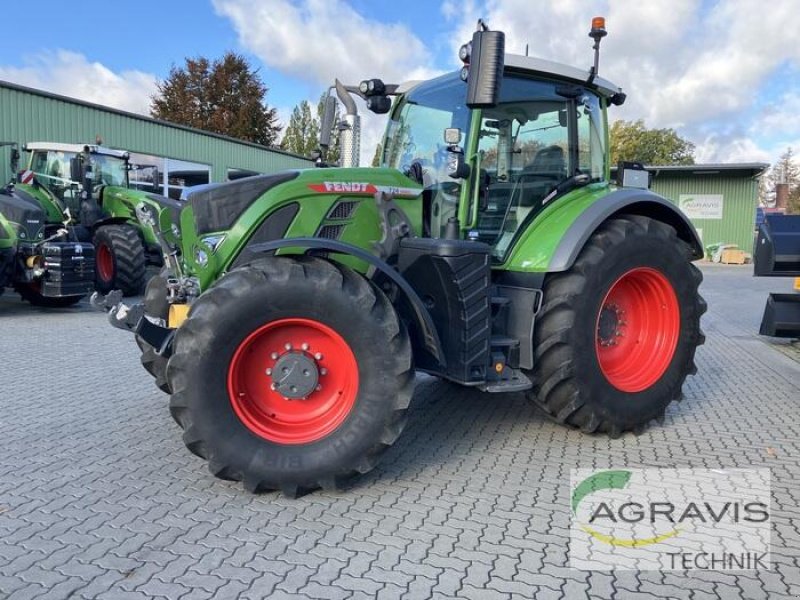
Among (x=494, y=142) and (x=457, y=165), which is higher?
(x=494, y=142)

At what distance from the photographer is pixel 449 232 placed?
13.2 feet

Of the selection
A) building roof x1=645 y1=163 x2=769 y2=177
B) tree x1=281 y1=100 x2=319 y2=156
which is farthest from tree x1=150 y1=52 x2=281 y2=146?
building roof x1=645 y1=163 x2=769 y2=177

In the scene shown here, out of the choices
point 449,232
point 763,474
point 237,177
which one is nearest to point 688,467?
point 763,474

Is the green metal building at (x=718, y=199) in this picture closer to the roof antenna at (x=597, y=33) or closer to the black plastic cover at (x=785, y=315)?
the black plastic cover at (x=785, y=315)

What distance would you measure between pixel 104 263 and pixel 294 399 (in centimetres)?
955

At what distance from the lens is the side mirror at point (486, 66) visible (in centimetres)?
333

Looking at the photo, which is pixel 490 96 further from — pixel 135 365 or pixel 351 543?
pixel 135 365

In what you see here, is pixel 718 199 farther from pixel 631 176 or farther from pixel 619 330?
pixel 619 330

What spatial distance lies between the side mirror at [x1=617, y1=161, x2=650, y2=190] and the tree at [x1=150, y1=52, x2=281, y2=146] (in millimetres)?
28859

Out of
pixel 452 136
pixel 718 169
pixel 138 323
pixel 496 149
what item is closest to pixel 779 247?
pixel 496 149

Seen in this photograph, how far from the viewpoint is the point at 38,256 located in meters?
9.93

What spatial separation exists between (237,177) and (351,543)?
2.41 m

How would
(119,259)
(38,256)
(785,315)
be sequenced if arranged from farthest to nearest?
(119,259) < (38,256) < (785,315)

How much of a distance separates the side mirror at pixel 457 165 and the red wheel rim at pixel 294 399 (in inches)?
52.8
